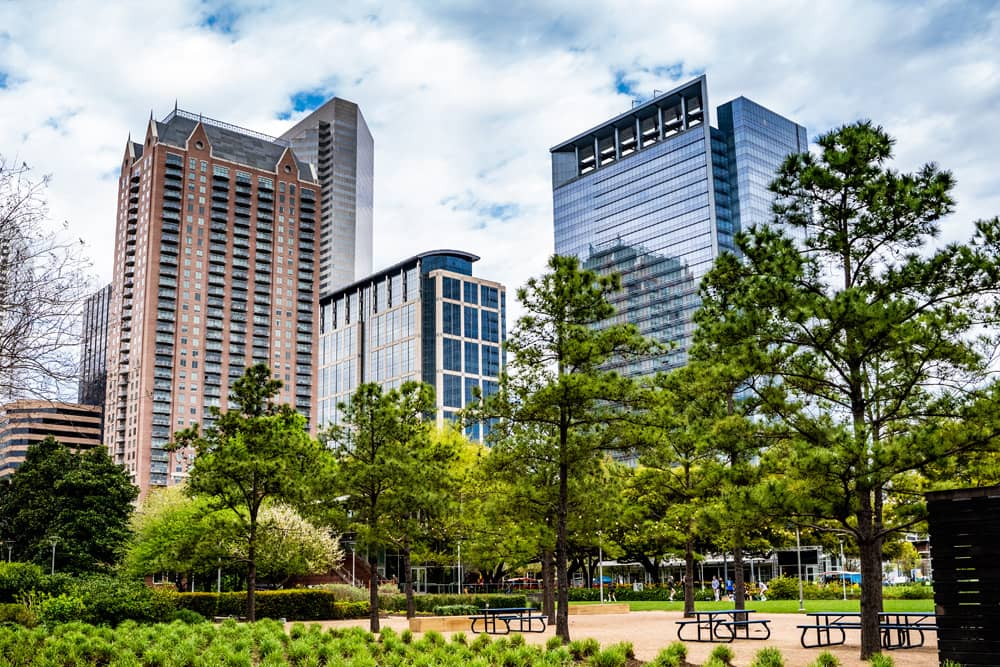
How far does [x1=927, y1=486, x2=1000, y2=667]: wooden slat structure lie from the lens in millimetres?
12289

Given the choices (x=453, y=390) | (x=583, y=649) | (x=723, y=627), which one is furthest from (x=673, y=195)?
(x=583, y=649)

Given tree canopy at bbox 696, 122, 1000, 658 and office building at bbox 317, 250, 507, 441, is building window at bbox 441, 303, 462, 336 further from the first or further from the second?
tree canopy at bbox 696, 122, 1000, 658

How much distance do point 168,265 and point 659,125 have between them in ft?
286

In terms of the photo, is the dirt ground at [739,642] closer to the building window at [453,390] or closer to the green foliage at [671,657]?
the green foliage at [671,657]

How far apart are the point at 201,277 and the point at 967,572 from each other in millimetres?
140042

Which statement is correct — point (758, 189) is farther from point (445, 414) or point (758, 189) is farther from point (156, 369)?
point (156, 369)

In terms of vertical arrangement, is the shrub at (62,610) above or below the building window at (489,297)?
below

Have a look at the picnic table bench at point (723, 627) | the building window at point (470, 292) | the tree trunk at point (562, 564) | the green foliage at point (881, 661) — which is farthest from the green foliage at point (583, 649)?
the building window at point (470, 292)

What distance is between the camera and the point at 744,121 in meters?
149

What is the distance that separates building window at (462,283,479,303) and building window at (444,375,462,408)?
15390 millimetres

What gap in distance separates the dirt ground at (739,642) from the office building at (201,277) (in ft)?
368

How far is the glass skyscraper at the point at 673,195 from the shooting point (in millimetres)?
144500

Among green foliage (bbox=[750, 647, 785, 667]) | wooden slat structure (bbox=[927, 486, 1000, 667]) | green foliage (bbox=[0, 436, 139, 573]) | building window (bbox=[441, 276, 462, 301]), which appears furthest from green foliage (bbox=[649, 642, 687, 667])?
building window (bbox=[441, 276, 462, 301])

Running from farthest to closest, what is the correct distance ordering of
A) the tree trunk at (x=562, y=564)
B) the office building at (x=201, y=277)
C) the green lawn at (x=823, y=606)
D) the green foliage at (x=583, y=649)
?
the office building at (x=201, y=277) < the green lawn at (x=823, y=606) < the tree trunk at (x=562, y=564) < the green foliage at (x=583, y=649)
